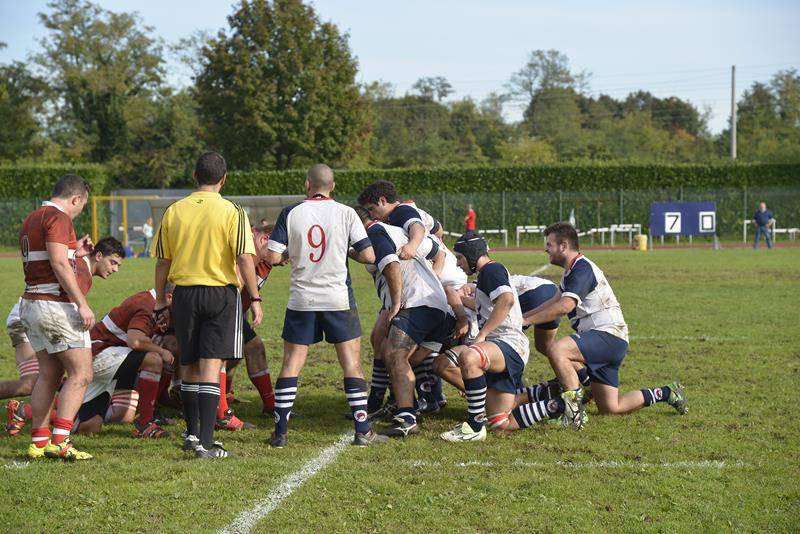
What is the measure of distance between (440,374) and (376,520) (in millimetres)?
2767

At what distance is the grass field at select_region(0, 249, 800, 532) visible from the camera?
16.1 ft

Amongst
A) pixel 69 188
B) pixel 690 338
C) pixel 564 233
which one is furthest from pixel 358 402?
pixel 690 338

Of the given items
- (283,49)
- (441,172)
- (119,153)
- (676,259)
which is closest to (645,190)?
(441,172)

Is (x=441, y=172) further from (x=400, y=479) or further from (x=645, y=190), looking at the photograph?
(x=400, y=479)

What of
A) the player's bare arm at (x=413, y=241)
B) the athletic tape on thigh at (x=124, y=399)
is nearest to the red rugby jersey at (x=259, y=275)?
the athletic tape on thigh at (x=124, y=399)

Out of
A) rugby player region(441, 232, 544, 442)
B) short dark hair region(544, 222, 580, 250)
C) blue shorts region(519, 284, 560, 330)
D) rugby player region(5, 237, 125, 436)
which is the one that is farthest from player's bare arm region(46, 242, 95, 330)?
blue shorts region(519, 284, 560, 330)

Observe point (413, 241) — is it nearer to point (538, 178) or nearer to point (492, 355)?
point (492, 355)

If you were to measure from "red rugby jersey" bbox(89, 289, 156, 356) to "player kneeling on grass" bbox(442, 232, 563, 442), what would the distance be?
98.7 inches

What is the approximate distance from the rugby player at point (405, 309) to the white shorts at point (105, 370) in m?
2.17

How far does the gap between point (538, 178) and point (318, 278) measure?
1545 inches

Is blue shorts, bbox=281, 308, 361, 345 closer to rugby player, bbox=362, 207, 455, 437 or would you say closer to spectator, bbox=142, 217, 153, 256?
rugby player, bbox=362, 207, 455, 437

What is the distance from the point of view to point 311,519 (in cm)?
492

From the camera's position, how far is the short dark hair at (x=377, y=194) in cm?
752

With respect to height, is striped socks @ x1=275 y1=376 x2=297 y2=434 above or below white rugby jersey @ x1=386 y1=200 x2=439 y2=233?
below
